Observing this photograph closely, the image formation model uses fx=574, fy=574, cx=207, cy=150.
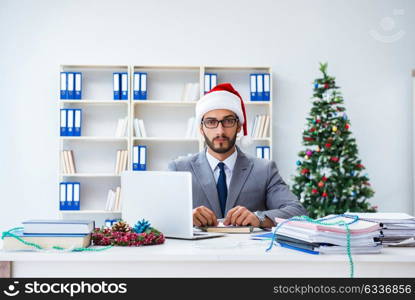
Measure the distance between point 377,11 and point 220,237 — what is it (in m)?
4.30

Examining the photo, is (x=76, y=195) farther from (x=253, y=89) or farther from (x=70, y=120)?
(x=253, y=89)

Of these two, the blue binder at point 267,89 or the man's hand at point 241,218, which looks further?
the blue binder at point 267,89

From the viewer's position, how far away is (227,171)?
314 cm

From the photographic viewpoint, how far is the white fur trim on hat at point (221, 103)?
3.15 meters

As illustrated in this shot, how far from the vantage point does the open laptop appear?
A: 84.9 inches

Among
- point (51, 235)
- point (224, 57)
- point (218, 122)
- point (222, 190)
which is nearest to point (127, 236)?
point (51, 235)

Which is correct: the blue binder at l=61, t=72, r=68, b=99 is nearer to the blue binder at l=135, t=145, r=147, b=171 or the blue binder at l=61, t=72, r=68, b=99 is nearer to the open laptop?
the blue binder at l=135, t=145, r=147, b=171

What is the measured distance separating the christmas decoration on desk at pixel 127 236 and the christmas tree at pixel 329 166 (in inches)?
126

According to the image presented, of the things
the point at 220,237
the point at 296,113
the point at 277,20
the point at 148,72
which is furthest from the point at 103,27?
the point at 220,237

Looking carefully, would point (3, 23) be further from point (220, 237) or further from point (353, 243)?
point (353, 243)

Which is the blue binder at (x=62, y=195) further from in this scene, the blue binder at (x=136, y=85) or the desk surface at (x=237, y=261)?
the desk surface at (x=237, y=261)

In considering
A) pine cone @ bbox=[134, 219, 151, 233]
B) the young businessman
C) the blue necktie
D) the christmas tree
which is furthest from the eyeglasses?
the christmas tree

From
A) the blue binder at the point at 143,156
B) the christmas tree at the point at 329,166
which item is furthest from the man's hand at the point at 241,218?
the blue binder at the point at 143,156

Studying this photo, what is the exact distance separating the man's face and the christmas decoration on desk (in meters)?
1.10
